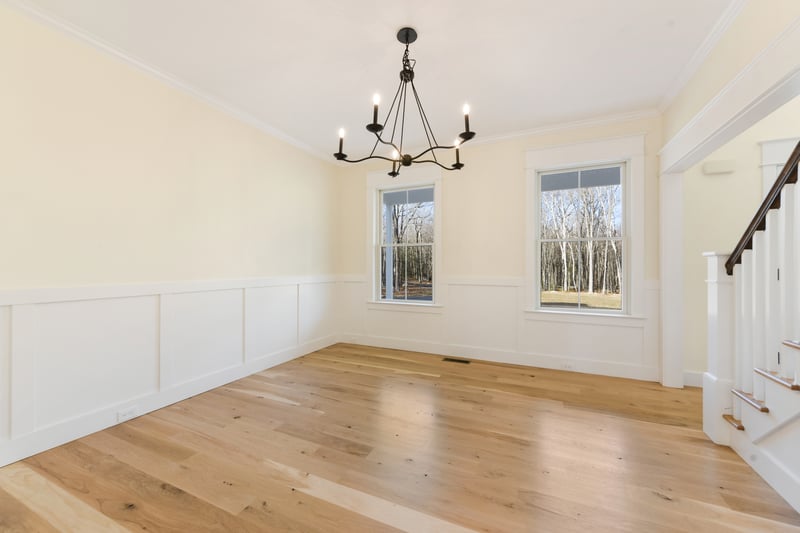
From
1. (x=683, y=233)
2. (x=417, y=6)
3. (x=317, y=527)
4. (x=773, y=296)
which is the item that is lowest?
(x=317, y=527)

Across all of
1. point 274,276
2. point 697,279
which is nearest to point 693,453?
point 697,279

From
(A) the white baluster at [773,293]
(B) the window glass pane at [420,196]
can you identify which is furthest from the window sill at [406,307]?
(A) the white baluster at [773,293]

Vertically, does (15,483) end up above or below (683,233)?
below

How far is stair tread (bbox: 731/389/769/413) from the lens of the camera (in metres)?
1.77

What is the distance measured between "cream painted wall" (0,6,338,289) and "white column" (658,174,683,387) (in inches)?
164

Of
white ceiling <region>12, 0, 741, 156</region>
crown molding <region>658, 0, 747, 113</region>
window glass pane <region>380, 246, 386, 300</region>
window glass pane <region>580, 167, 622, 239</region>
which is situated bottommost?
window glass pane <region>380, 246, 386, 300</region>

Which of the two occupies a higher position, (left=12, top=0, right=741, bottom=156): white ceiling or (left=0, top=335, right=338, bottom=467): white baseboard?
(left=12, top=0, right=741, bottom=156): white ceiling

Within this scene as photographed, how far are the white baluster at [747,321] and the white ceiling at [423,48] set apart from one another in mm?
1564

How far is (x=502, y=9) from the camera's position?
196 cm

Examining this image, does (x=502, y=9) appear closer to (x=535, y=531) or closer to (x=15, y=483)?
(x=535, y=531)

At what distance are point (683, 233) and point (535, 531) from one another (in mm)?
3154

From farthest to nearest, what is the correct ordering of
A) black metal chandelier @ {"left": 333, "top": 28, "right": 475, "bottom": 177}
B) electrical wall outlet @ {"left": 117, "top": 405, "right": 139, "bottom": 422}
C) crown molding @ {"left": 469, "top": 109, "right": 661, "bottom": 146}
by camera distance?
crown molding @ {"left": 469, "top": 109, "right": 661, "bottom": 146}
electrical wall outlet @ {"left": 117, "top": 405, "right": 139, "bottom": 422}
black metal chandelier @ {"left": 333, "top": 28, "right": 475, "bottom": 177}

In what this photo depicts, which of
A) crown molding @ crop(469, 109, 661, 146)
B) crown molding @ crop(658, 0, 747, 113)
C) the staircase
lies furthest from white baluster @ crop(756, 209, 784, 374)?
crown molding @ crop(469, 109, 661, 146)

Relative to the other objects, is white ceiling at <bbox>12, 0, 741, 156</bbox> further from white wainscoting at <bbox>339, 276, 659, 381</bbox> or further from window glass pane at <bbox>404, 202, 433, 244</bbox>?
white wainscoting at <bbox>339, 276, 659, 381</bbox>
